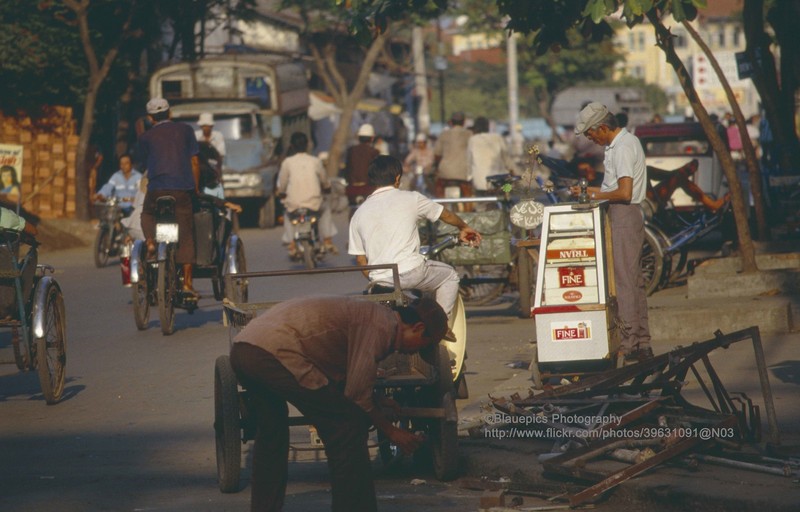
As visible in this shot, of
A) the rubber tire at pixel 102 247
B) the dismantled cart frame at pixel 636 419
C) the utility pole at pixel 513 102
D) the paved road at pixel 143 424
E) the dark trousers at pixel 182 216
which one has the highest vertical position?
the utility pole at pixel 513 102

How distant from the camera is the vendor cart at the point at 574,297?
30.1ft

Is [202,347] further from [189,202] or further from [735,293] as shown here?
[735,293]

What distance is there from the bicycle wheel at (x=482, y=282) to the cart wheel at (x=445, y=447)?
235 inches

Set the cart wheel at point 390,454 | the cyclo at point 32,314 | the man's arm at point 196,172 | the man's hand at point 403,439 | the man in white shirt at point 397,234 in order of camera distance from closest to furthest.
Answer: the man's hand at point 403,439 < the cart wheel at point 390,454 < the man in white shirt at point 397,234 < the cyclo at point 32,314 < the man's arm at point 196,172

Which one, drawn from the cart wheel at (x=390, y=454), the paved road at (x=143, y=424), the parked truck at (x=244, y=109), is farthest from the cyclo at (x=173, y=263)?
the parked truck at (x=244, y=109)

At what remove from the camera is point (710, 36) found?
133m

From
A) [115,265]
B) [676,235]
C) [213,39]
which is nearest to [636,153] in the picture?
[676,235]

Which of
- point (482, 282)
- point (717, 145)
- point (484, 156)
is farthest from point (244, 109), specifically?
point (717, 145)

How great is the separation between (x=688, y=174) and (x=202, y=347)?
21.1 feet

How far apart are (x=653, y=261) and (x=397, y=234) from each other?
20.7 feet

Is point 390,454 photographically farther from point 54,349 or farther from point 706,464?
point 54,349

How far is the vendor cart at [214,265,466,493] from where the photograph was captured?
22.7 feet

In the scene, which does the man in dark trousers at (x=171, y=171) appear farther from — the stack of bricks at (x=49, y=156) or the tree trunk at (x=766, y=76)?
→ the stack of bricks at (x=49, y=156)

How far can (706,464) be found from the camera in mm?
6789
